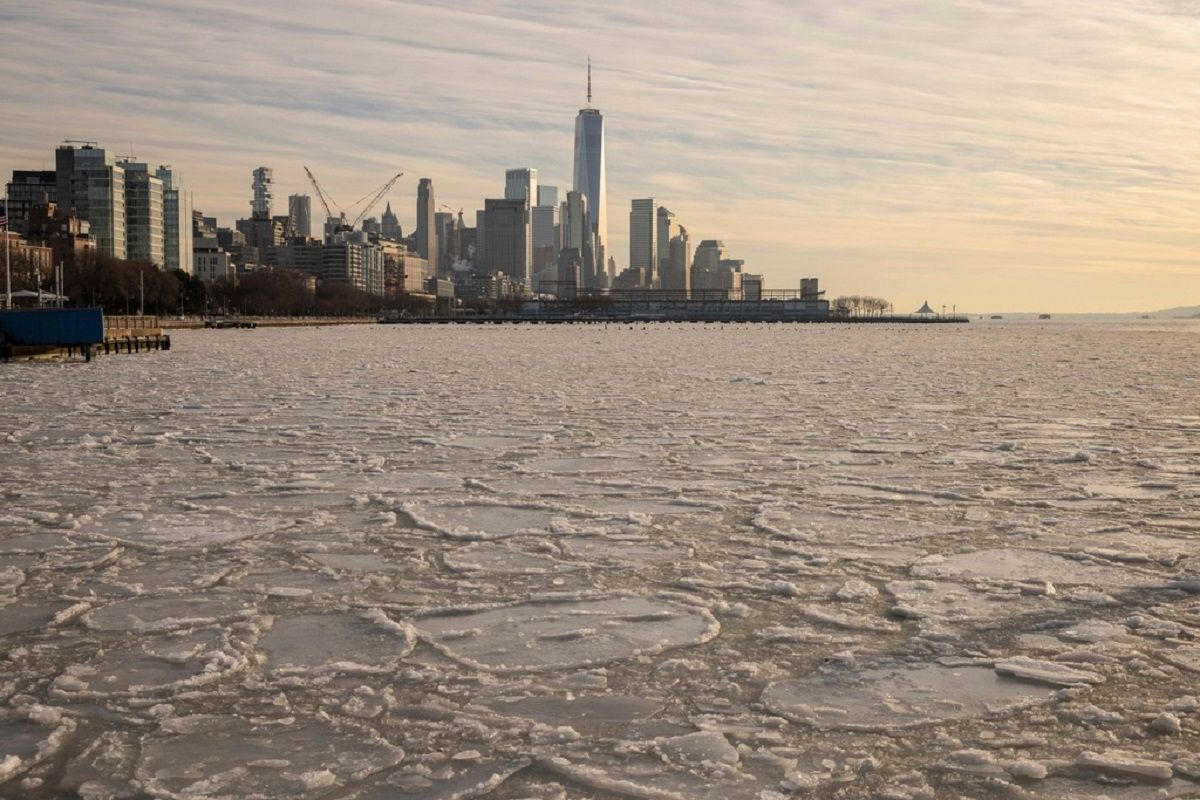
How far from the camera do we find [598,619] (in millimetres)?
7988

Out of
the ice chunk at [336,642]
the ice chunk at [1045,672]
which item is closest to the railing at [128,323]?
the ice chunk at [336,642]

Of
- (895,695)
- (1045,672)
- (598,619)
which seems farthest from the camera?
(598,619)

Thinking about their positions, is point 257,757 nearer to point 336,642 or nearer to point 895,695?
point 336,642

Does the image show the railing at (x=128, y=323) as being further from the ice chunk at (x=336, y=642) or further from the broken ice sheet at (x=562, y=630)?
the broken ice sheet at (x=562, y=630)

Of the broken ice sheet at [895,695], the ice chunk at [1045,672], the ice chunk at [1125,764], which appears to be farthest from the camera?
the ice chunk at [1045,672]

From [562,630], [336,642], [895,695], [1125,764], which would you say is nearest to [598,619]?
[562,630]

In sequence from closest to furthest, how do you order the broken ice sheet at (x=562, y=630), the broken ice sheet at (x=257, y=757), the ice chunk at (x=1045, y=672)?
the broken ice sheet at (x=257, y=757), the ice chunk at (x=1045, y=672), the broken ice sheet at (x=562, y=630)

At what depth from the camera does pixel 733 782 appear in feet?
17.4

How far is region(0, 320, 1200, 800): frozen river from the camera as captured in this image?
5.53m

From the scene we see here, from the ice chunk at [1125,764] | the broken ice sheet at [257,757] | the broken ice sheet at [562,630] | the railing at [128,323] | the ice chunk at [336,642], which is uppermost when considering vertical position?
the railing at [128,323]

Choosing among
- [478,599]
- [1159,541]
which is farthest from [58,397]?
[1159,541]

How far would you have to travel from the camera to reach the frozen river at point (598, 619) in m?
5.53

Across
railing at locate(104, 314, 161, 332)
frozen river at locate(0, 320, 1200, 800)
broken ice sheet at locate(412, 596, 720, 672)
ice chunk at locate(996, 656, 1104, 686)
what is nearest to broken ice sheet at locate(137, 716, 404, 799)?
frozen river at locate(0, 320, 1200, 800)

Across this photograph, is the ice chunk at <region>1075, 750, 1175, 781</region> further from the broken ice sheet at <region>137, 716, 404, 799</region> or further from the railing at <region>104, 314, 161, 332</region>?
the railing at <region>104, 314, 161, 332</region>
